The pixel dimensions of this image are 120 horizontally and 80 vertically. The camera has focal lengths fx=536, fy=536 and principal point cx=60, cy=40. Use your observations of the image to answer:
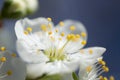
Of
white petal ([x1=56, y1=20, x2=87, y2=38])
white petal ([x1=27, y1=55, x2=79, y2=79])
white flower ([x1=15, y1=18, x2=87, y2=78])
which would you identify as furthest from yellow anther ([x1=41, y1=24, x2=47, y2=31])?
white petal ([x1=27, y1=55, x2=79, y2=79])

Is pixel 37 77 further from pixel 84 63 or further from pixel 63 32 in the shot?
pixel 63 32

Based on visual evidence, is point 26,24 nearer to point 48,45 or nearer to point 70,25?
point 48,45

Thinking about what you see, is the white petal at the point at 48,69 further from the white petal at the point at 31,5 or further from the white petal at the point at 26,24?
the white petal at the point at 31,5

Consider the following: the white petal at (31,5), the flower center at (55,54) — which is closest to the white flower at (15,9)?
the white petal at (31,5)

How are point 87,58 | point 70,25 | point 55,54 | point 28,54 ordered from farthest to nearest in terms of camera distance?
point 70,25, point 55,54, point 87,58, point 28,54

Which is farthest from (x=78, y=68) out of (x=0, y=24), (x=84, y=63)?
(x=0, y=24)

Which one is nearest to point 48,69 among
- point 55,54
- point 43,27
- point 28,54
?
point 28,54
